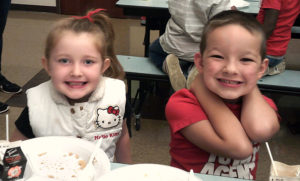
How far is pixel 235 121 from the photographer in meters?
1.09

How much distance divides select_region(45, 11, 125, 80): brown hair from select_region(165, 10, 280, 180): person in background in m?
0.31

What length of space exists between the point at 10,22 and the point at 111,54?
185 inches

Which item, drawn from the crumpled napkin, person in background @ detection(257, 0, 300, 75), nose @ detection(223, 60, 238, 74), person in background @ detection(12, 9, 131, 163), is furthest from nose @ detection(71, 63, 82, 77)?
the crumpled napkin

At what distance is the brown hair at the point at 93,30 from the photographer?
3.72 feet

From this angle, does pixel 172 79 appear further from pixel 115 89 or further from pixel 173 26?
pixel 115 89

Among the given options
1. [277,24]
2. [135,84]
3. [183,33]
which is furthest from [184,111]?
[135,84]

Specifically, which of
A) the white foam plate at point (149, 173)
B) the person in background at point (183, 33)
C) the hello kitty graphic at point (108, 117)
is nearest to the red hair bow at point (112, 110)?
the hello kitty graphic at point (108, 117)

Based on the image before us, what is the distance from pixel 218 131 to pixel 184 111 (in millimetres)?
131

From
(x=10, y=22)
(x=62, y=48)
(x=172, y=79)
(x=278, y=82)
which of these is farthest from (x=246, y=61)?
(x=10, y=22)

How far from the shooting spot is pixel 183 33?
2.34 meters

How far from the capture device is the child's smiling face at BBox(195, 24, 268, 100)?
3.36 ft

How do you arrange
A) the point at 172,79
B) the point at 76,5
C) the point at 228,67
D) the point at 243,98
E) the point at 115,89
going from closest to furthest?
the point at 228,67, the point at 243,98, the point at 115,89, the point at 172,79, the point at 76,5

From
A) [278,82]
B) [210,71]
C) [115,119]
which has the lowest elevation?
[278,82]

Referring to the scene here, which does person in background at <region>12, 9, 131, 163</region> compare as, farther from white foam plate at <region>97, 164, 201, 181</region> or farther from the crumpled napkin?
the crumpled napkin
